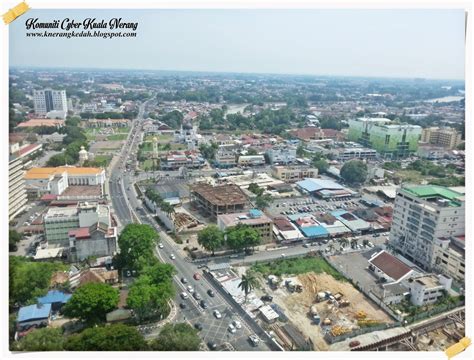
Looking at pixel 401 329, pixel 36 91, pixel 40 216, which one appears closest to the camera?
pixel 401 329

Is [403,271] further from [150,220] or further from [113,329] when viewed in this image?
[150,220]

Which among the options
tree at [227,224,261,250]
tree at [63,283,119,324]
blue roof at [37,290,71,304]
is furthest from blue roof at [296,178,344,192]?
blue roof at [37,290,71,304]

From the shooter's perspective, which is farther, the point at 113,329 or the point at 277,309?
the point at 277,309

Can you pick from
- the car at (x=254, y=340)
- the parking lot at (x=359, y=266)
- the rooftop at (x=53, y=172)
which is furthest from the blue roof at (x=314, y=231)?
the rooftop at (x=53, y=172)

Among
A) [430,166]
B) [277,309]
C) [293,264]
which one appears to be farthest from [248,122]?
[277,309]

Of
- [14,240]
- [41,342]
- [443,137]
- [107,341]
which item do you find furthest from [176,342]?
[443,137]

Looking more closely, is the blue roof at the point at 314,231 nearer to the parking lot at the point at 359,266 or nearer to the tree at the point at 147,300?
the parking lot at the point at 359,266

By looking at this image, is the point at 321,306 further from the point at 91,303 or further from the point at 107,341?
the point at 91,303
